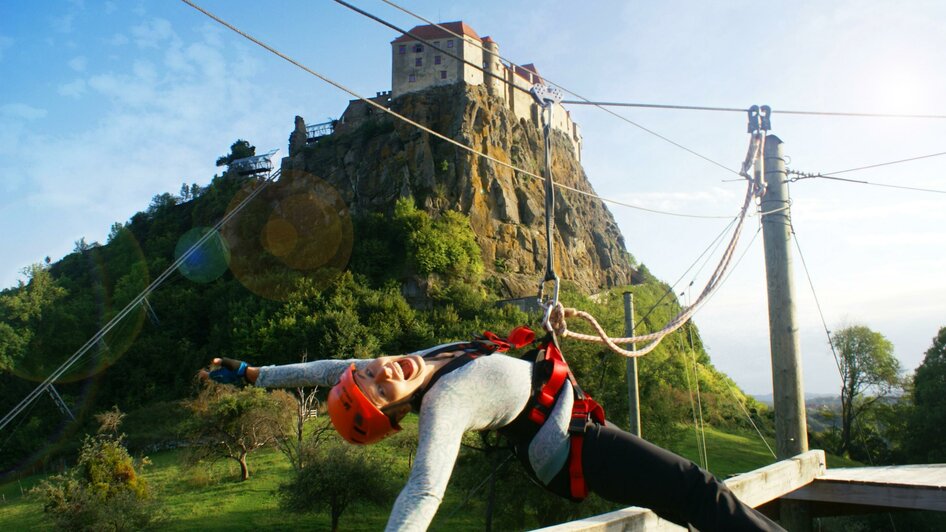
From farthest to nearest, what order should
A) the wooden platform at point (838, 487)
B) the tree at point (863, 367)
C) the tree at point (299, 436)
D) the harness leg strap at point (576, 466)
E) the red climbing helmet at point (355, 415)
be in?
the tree at point (863, 367) → the tree at point (299, 436) → the wooden platform at point (838, 487) → the harness leg strap at point (576, 466) → the red climbing helmet at point (355, 415)

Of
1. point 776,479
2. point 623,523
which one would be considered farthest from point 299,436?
point 623,523

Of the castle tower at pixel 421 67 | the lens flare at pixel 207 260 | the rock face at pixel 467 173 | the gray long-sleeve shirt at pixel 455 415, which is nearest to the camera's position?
the gray long-sleeve shirt at pixel 455 415

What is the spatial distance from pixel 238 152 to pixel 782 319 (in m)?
85.8

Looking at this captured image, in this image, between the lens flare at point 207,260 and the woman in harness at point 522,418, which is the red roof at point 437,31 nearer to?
the lens flare at point 207,260

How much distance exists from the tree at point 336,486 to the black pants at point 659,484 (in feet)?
73.4

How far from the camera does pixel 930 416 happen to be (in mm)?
28328

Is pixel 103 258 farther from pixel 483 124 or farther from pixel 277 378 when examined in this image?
pixel 277 378

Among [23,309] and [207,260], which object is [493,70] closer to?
[207,260]

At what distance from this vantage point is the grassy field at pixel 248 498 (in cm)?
2486

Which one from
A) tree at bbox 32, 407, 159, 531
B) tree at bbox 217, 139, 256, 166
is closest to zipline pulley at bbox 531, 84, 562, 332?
tree at bbox 32, 407, 159, 531

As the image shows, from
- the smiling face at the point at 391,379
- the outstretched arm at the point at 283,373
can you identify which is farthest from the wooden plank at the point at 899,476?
the outstretched arm at the point at 283,373

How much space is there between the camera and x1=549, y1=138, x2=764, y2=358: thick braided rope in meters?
3.58

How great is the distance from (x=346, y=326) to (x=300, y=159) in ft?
83.5

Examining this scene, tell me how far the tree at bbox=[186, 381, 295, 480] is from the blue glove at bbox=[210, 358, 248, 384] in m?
28.2
